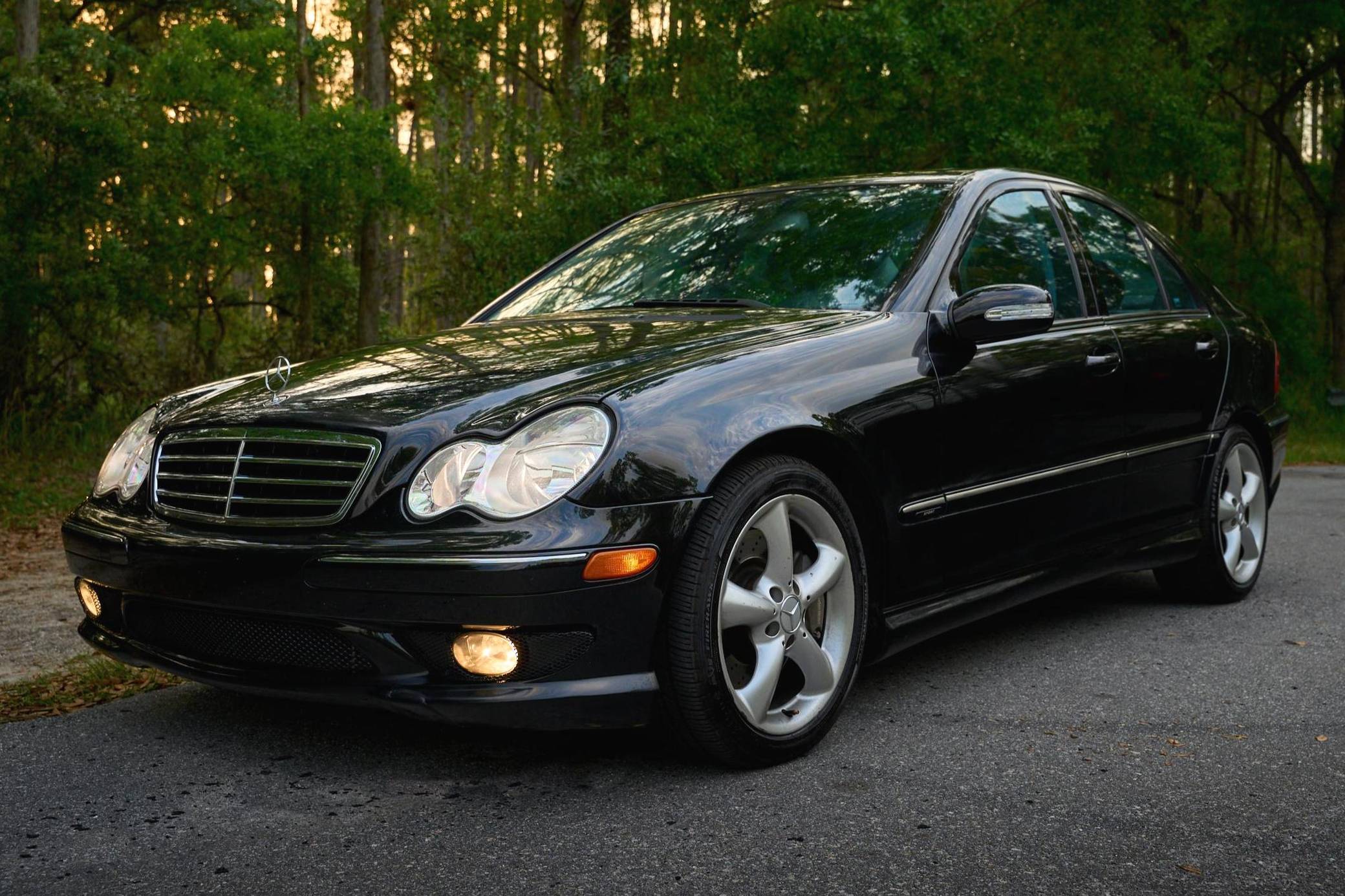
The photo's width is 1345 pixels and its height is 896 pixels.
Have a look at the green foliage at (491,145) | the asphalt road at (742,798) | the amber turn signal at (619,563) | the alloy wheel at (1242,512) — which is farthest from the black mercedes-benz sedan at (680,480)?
the green foliage at (491,145)

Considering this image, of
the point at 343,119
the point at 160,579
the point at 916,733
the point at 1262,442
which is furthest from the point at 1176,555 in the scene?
the point at 343,119

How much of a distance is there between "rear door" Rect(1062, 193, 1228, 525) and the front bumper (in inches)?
91.0

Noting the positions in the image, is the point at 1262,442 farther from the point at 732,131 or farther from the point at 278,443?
the point at 732,131

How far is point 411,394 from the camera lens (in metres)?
3.27

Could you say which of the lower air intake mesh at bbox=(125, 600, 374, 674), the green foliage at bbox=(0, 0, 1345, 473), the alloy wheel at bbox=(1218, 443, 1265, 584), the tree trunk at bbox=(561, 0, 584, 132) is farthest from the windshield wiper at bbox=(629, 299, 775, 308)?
the tree trunk at bbox=(561, 0, 584, 132)

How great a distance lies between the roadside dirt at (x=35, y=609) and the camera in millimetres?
4582

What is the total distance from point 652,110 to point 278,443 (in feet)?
44.4

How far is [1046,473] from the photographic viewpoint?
419 centimetres

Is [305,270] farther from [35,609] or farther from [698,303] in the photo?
[698,303]

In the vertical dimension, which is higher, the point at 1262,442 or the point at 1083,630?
the point at 1262,442

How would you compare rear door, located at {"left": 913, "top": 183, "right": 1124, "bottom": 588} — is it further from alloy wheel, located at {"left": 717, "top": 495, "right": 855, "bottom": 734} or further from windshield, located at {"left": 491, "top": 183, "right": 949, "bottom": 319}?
alloy wheel, located at {"left": 717, "top": 495, "right": 855, "bottom": 734}

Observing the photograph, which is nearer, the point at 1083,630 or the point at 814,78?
the point at 1083,630

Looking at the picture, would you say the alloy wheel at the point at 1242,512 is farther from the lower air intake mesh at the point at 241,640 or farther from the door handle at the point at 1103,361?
the lower air intake mesh at the point at 241,640

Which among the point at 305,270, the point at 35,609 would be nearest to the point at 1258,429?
the point at 35,609
